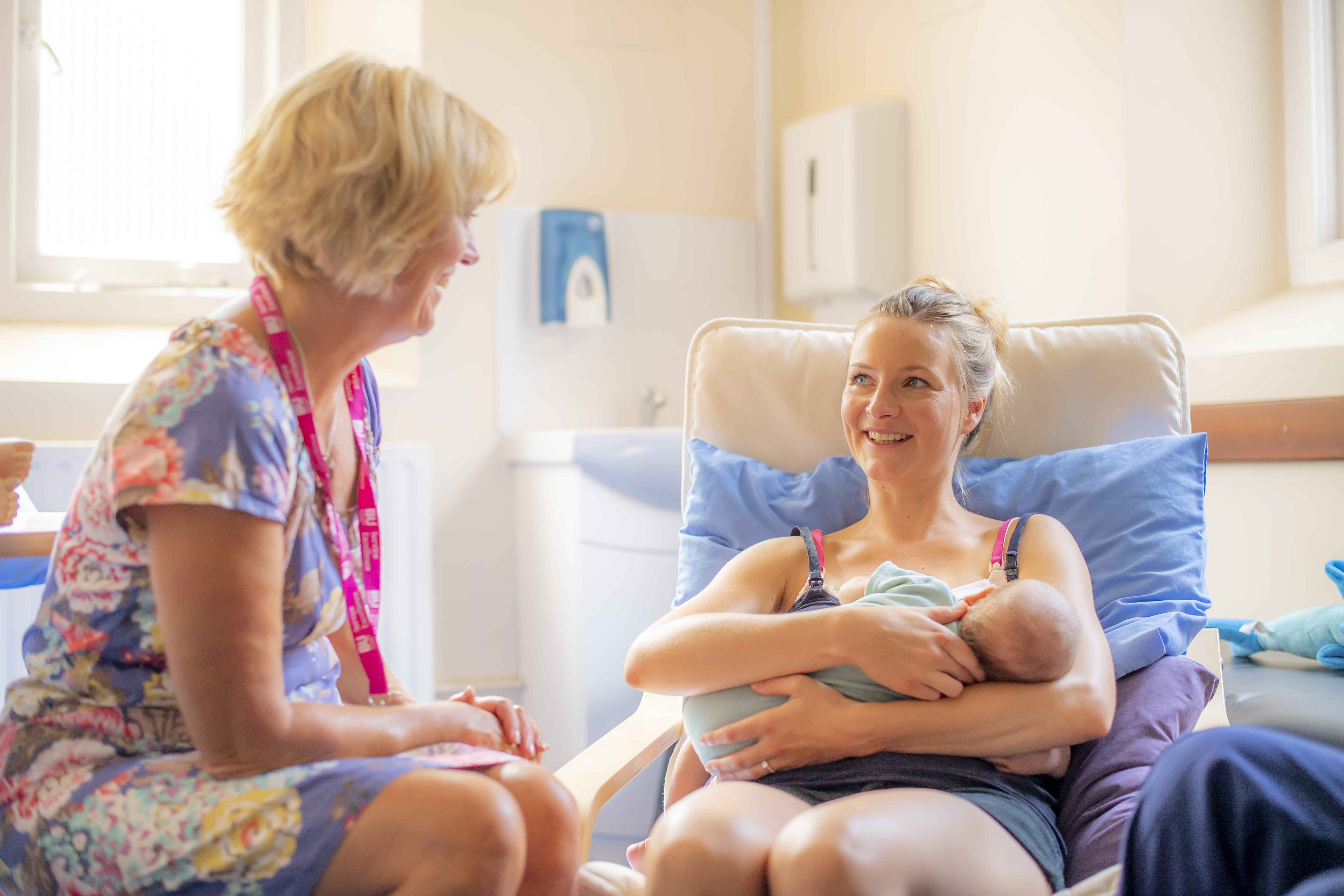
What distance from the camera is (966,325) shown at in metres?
1.54

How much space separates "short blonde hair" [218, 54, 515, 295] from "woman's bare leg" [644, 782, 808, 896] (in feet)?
1.98

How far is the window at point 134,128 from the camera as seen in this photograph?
2.88 meters

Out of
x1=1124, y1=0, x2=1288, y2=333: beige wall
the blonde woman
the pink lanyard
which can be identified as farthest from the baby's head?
x1=1124, y1=0, x2=1288, y2=333: beige wall

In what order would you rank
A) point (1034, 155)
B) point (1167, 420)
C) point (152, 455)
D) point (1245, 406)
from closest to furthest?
point (152, 455), point (1167, 420), point (1245, 406), point (1034, 155)

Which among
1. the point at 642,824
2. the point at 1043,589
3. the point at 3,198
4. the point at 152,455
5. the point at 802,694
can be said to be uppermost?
the point at 3,198

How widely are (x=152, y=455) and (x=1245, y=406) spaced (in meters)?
2.10

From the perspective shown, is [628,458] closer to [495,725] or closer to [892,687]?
[892,687]

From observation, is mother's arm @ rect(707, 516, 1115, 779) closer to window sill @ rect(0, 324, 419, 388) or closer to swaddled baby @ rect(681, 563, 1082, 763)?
swaddled baby @ rect(681, 563, 1082, 763)

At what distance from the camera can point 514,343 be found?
3.00m

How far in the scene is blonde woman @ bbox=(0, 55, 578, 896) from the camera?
846mm

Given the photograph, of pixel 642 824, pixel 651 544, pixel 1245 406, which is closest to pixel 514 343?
pixel 651 544

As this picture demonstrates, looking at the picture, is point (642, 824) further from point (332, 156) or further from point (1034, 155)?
point (332, 156)

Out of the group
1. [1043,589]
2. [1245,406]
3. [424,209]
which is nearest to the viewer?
[424,209]

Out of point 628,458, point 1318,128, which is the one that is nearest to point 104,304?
point 628,458
